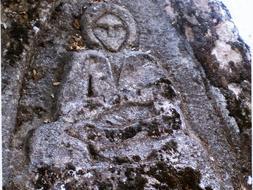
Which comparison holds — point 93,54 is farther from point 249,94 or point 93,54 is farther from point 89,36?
point 249,94

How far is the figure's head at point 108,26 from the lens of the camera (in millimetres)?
2735

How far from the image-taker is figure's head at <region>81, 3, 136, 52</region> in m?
2.73

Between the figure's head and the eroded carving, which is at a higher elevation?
the figure's head

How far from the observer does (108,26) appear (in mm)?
2781

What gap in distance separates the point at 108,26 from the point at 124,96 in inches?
17.5

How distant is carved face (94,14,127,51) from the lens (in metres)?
2.74

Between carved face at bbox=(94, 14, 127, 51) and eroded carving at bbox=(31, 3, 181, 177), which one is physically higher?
carved face at bbox=(94, 14, 127, 51)

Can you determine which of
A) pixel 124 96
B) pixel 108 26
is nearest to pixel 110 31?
pixel 108 26

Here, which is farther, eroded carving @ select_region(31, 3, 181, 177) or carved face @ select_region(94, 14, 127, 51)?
carved face @ select_region(94, 14, 127, 51)

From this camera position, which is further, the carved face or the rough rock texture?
the carved face

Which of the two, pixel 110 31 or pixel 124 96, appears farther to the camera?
pixel 110 31

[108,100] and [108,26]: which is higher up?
[108,26]

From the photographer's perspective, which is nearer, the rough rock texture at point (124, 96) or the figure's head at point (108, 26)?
the rough rock texture at point (124, 96)

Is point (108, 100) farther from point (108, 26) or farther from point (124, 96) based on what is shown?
point (108, 26)
